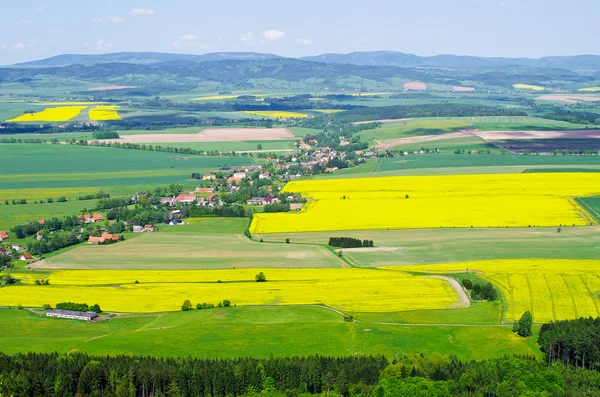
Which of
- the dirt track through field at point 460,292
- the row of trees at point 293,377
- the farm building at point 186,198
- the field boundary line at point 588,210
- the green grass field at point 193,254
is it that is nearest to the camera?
the row of trees at point 293,377

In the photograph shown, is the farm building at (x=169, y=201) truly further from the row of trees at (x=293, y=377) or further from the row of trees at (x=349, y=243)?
the row of trees at (x=293, y=377)

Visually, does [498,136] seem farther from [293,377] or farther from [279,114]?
[293,377]

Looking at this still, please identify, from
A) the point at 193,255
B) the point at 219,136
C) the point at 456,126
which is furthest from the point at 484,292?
the point at 456,126

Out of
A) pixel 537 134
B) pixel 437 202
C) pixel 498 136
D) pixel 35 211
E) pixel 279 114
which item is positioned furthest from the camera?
pixel 279 114

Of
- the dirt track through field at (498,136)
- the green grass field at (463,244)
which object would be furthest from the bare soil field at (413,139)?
the green grass field at (463,244)

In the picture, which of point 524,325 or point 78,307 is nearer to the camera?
point 524,325

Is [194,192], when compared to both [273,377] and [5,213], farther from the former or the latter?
[273,377]
